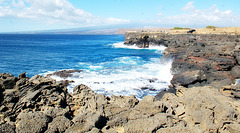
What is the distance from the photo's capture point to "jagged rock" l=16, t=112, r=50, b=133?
6.51 metres

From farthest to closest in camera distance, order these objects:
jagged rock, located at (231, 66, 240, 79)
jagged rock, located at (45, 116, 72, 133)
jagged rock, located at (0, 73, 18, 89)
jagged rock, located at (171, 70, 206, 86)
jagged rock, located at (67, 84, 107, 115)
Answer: jagged rock, located at (231, 66, 240, 79) → jagged rock, located at (171, 70, 206, 86) → jagged rock, located at (67, 84, 107, 115) → jagged rock, located at (0, 73, 18, 89) → jagged rock, located at (45, 116, 72, 133)

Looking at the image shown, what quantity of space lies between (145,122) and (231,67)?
1954cm

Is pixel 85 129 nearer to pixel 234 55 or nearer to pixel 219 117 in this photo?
pixel 219 117

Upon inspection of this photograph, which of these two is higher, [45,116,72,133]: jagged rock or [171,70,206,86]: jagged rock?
[45,116,72,133]: jagged rock

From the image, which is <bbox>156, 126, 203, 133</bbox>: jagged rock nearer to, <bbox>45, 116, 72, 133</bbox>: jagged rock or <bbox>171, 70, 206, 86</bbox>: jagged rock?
<bbox>45, 116, 72, 133</bbox>: jagged rock

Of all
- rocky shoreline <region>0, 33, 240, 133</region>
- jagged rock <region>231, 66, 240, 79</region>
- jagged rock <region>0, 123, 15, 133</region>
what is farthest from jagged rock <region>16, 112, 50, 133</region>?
jagged rock <region>231, 66, 240, 79</region>

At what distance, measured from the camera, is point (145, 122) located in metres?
6.88

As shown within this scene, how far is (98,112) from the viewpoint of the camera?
8.03 meters

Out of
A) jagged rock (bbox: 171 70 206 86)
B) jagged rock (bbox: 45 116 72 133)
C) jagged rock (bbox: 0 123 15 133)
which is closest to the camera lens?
jagged rock (bbox: 0 123 15 133)

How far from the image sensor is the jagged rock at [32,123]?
651 cm

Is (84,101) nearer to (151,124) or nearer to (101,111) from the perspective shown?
(101,111)

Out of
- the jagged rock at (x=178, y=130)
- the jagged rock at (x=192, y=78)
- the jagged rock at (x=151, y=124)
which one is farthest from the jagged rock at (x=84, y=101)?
the jagged rock at (x=192, y=78)

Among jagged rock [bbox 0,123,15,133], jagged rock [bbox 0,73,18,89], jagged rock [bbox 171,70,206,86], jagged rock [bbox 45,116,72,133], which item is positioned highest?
jagged rock [bbox 0,73,18,89]

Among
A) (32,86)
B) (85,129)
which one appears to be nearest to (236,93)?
(85,129)
